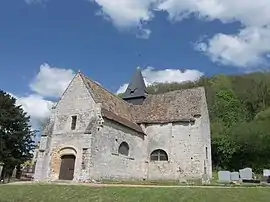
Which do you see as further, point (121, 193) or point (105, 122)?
point (105, 122)

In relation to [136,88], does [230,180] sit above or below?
below

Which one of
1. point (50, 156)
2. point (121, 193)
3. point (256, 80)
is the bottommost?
point (121, 193)

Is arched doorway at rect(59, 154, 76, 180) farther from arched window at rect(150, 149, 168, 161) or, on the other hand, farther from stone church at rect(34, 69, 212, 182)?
arched window at rect(150, 149, 168, 161)

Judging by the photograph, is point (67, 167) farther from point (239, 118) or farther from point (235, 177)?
point (239, 118)

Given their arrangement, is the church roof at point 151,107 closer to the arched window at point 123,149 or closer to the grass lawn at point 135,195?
the arched window at point 123,149

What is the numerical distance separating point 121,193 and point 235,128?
103 feet

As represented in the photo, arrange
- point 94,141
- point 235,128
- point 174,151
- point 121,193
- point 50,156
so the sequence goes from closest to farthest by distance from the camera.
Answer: point 121,193
point 94,141
point 50,156
point 174,151
point 235,128

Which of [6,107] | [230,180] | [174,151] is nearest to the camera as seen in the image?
[230,180]

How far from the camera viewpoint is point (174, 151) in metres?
30.0

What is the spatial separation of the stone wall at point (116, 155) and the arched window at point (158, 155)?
2.93ft

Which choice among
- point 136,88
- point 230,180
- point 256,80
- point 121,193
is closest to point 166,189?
point 121,193

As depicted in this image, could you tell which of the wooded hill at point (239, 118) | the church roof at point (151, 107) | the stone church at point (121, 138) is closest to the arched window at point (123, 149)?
the stone church at point (121, 138)

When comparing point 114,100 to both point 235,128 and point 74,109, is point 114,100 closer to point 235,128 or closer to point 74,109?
point 74,109

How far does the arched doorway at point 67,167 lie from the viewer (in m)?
25.6
